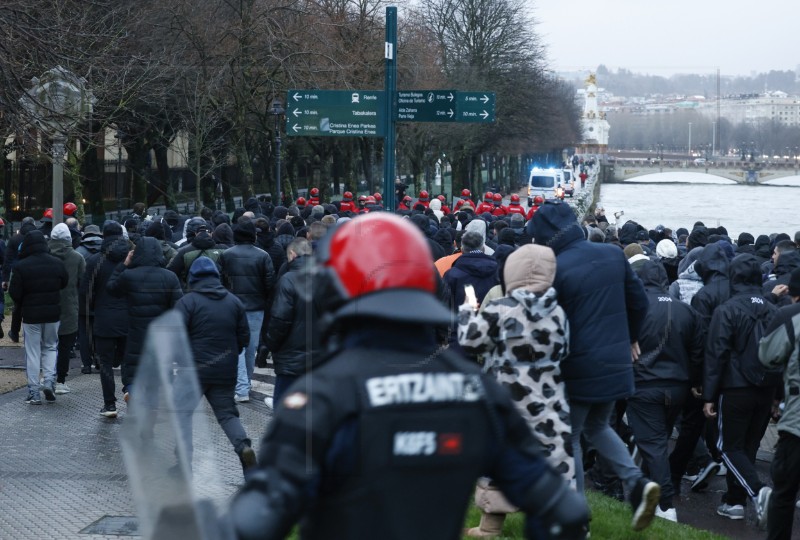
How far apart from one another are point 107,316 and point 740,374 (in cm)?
575

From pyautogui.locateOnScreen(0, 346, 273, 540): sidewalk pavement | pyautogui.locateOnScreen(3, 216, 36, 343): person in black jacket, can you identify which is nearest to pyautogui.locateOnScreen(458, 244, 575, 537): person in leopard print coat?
pyautogui.locateOnScreen(0, 346, 273, 540): sidewalk pavement

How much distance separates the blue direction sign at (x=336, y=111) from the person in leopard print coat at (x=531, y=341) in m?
12.4

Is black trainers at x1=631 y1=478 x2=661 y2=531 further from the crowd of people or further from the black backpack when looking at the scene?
the black backpack

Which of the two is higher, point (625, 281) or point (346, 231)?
point (346, 231)

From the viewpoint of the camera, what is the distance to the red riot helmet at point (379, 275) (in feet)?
9.24

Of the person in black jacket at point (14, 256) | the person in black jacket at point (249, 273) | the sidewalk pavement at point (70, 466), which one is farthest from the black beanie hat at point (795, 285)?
the person in black jacket at point (14, 256)

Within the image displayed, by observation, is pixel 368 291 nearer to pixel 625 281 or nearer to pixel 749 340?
pixel 625 281

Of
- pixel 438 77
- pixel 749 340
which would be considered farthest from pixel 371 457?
pixel 438 77

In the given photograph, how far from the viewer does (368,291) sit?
2.83 meters

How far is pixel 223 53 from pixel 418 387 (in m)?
29.4

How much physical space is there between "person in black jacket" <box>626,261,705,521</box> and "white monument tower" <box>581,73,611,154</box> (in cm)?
17868

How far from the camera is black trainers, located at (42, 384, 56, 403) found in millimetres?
12312

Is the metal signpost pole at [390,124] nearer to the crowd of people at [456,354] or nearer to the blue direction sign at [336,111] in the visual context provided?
the crowd of people at [456,354]

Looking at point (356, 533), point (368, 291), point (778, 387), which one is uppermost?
point (368, 291)
